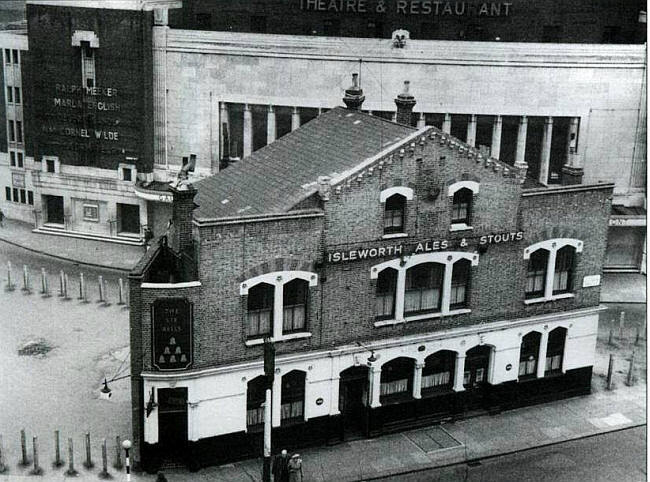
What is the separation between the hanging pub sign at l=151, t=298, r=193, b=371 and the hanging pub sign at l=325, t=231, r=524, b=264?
564 cm

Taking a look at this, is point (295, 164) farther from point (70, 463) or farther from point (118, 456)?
point (70, 463)

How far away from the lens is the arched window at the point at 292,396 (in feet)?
110

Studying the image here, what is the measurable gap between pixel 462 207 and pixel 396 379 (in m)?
7.27

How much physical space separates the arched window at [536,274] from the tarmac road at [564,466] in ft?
20.5

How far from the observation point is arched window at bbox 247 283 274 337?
32312mm

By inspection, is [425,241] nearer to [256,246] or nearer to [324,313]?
[324,313]

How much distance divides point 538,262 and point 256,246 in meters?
12.8

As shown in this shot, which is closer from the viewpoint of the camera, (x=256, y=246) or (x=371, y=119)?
(x=256, y=246)

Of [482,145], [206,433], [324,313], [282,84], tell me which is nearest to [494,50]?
[482,145]

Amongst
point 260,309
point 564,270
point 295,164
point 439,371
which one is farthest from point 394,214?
point 564,270

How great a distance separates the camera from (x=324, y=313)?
33469 millimetres

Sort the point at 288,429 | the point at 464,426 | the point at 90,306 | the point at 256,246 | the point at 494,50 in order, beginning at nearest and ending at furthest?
the point at 256,246
the point at 288,429
the point at 464,426
the point at 90,306
the point at 494,50

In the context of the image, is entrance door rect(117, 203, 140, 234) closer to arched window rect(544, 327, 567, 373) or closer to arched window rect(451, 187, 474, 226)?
arched window rect(451, 187, 474, 226)

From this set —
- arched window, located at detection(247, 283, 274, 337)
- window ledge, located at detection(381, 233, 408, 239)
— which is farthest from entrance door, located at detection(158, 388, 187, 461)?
→ window ledge, located at detection(381, 233, 408, 239)
